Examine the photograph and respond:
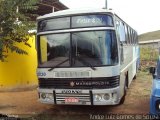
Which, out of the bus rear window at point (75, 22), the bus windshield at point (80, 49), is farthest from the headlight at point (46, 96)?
the bus rear window at point (75, 22)

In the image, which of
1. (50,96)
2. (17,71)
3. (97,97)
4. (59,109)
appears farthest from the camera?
(17,71)

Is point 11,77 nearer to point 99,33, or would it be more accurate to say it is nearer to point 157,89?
point 99,33

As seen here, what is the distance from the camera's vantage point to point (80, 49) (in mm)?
9812

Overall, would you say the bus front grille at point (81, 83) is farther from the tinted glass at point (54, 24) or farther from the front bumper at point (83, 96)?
the tinted glass at point (54, 24)

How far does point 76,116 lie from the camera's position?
10367mm

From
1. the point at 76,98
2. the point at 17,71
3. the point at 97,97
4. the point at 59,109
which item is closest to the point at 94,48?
the point at 97,97

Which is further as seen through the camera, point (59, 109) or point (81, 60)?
point (59, 109)

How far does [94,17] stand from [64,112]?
127 inches

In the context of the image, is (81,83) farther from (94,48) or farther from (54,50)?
(54,50)

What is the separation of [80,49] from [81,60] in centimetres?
32

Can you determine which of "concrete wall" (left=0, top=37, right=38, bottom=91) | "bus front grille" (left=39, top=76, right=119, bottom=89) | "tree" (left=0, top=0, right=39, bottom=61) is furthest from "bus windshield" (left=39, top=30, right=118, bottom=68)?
"concrete wall" (left=0, top=37, right=38, bottom=91)

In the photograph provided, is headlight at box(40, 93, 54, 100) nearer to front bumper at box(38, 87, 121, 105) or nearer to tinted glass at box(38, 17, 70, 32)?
front bumper at box(38, 87, 121, 105)

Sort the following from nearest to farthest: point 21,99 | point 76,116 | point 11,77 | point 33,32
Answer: point 76,116 < point 33,32 < point 21,99 < point 11,77

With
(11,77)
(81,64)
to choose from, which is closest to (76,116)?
(81,64)
